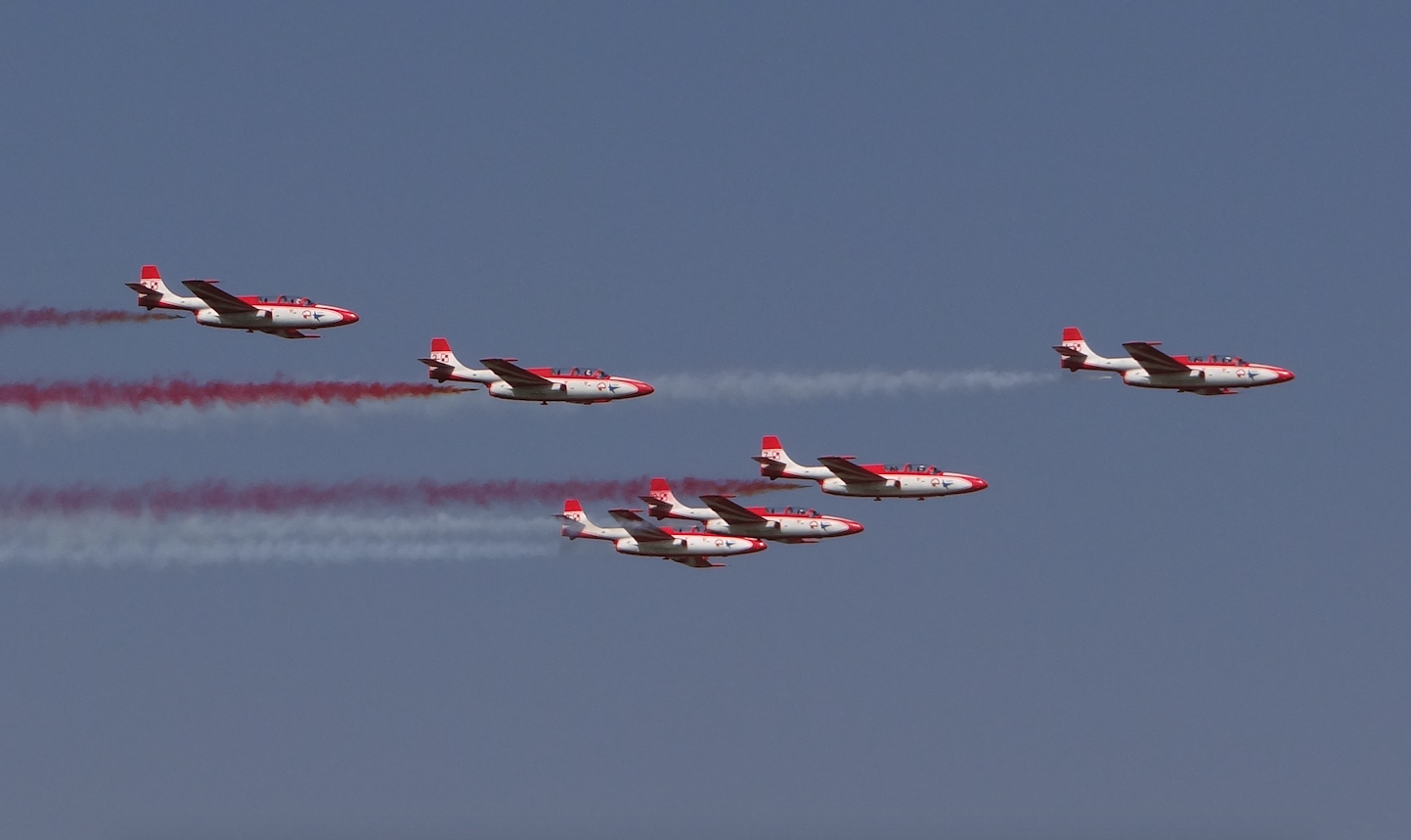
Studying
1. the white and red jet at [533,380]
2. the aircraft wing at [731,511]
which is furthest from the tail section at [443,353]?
the aircraft wing at [731,511]

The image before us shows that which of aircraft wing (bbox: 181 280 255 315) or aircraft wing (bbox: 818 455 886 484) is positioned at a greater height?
aircraft wing (bbox: 181 280 255 315)

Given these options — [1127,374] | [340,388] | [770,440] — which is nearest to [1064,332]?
[1127,374]

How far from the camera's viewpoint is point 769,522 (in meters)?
141

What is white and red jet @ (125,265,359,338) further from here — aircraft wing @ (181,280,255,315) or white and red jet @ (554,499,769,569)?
white and red jet @ (554,499,769,569)

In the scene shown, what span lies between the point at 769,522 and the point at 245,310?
27016mm

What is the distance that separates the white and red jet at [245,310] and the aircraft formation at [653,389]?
0.05 m

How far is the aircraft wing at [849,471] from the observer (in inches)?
5399

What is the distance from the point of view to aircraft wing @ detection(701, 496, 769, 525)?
14012 centimetres

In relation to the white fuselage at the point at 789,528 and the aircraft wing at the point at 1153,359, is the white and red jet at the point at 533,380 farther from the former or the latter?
the aircraft wing at the point at 1153,359

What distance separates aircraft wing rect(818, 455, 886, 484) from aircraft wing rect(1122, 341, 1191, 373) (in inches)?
521

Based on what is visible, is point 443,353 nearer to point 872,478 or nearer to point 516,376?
point 516,376

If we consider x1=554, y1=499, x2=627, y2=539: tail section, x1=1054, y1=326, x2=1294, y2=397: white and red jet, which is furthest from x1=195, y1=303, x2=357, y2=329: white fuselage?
x1=1054, y1=326, x2=1294, y2=397: white and red jet

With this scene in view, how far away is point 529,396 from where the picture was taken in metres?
136

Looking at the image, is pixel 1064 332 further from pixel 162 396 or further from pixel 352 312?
pixel 162 396
